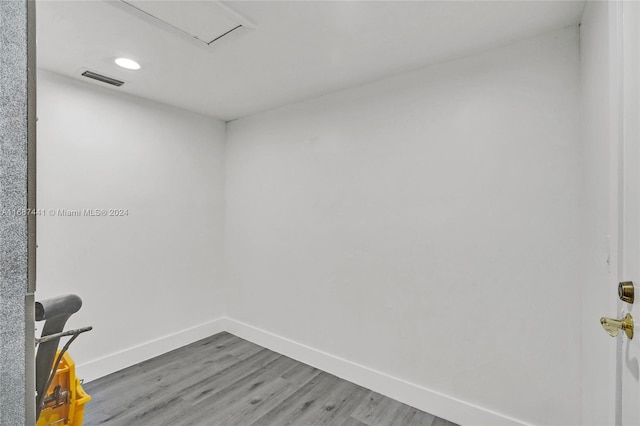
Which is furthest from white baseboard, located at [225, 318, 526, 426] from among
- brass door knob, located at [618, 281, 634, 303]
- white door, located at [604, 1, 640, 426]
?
brass door knob, located at [618, 281, 634, 303]

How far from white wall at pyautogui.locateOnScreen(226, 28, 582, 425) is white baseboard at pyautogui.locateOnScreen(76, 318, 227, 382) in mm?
772

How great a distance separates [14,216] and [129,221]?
272 cm

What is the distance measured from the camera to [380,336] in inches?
94.4

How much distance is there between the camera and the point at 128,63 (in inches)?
84.5

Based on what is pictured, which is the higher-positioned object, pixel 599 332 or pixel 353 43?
pixel 353 43

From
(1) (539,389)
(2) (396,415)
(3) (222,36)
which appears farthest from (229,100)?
(1) (539,389)

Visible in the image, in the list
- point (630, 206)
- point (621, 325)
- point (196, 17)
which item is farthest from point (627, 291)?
point (196, 17)

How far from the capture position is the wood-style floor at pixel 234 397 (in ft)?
6.76

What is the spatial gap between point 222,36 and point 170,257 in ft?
6.93

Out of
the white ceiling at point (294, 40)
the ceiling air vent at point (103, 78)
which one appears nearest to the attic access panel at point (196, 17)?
the white ceiling at point (294, 40)

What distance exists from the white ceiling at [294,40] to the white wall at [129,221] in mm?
378

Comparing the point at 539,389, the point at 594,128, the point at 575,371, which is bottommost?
the point at 539,389

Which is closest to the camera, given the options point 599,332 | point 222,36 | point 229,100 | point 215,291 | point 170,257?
point 599,332

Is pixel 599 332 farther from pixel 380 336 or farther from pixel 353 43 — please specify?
pixel 353 43
